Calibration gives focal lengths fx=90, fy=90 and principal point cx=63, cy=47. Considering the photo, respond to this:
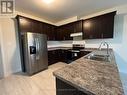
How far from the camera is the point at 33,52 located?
3.34m

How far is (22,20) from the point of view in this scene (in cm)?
347

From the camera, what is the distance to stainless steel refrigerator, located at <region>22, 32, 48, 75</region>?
10.5 ft

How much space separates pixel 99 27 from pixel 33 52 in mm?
2721

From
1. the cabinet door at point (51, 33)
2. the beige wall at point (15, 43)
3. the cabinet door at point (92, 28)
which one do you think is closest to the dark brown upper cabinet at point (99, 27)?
the cabinet door at point (92, 28)

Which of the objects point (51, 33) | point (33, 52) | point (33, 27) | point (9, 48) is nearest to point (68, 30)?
point (51, 33)

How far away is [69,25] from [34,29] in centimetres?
179

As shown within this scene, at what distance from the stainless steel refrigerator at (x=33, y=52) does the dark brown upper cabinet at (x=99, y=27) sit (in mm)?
1913

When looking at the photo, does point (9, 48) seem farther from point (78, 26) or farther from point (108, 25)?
point (108, 25)

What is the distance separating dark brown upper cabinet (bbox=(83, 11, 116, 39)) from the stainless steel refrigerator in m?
1.91

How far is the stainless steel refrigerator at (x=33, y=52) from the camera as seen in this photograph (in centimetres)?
319

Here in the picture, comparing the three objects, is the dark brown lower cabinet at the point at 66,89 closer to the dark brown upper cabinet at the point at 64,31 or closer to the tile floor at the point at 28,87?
the tile floor at the point at 28,87

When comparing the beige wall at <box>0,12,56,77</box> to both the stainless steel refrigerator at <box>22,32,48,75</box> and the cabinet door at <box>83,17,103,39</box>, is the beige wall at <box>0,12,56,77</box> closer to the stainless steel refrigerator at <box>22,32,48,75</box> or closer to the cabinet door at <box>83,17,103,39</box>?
the stainless steel refrigerator at <box>22,32,48,75</box>

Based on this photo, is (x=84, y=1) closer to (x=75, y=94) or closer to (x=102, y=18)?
(x=102, y=18)

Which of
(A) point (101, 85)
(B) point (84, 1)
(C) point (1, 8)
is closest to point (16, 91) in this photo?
(A) point (101, 85)
